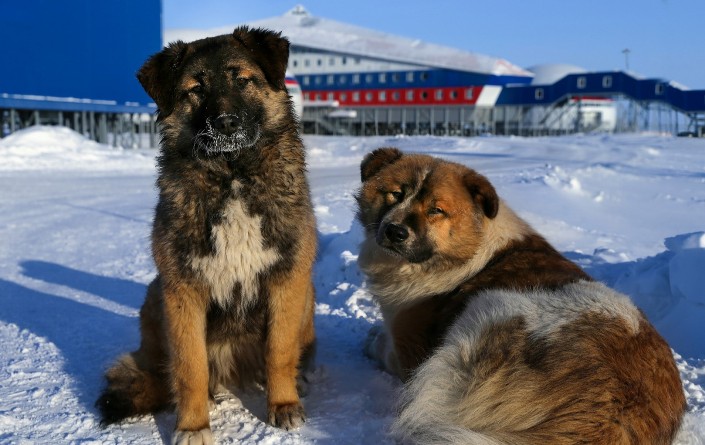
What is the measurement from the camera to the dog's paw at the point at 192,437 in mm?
2768

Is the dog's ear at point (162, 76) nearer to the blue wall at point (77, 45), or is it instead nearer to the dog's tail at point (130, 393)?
the dog's tail at point (130, 393)

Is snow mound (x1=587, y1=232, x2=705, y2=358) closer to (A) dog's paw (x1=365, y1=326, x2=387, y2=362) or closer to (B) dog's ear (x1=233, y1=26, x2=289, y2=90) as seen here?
(A) dog's paw (x1=365, y1=326, x2=387, y2=362)

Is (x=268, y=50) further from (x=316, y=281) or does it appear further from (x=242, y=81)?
(x=316, y=281)

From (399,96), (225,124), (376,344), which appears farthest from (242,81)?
(399,96)

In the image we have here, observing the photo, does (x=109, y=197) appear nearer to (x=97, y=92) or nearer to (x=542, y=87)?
(x=97, y=92)

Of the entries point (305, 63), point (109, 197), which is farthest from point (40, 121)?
→ point (305, 63)

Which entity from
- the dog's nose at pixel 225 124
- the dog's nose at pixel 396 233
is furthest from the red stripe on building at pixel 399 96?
the dog's nose at pixel 225 124

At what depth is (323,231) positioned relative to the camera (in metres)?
7.64

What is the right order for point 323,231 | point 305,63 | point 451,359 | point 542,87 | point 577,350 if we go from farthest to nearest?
point 305,63, point 542,87, point 323,231, point 451,359, point 577,350

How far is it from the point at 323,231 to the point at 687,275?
14.2 ft

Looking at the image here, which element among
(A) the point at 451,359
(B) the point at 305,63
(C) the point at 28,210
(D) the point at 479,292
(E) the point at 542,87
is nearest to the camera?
(A) the point at 451,359

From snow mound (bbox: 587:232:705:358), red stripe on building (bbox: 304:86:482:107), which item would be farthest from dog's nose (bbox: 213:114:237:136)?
red stripe on building (bbox: 304:86:482:107)

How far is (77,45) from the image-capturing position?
81.7 feet

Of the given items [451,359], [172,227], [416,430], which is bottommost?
[416,430]
